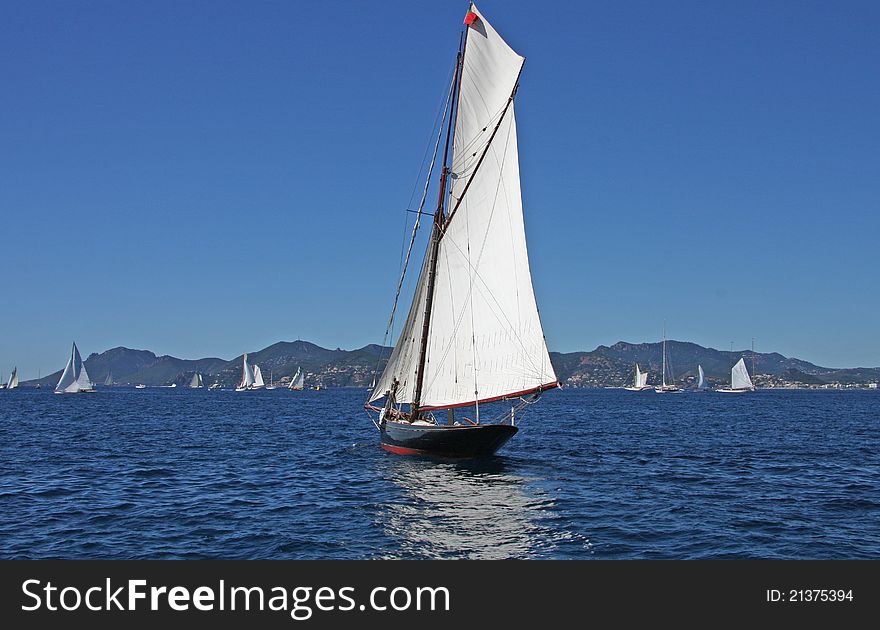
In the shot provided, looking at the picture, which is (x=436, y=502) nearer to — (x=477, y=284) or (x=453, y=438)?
(x=453, y=438)

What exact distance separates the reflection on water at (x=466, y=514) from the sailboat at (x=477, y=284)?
398 cm

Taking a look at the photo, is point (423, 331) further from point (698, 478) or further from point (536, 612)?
point (536, 612)

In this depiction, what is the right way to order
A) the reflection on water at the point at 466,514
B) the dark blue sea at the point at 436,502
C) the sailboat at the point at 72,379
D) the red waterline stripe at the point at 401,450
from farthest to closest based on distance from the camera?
1. the sailboat at the point at 72,379
2. the red waterline stripe at the point at 401,450
3. the dark blue sea at the point at 436,502
4. the reflection on water at the point at 466,514

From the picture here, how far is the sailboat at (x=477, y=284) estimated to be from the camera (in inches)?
1590

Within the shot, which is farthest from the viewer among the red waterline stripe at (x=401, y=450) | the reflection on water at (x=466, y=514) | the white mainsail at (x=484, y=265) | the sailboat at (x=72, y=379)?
the sailboat at (x=72, y=379)

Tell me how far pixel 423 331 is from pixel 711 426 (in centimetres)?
5116

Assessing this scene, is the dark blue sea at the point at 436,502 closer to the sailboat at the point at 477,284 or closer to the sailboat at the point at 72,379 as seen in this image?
the sailboat at the point at 477,284

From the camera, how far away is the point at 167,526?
82.5ft

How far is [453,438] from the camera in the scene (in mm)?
40438

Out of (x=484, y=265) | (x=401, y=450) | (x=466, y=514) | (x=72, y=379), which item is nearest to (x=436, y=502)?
(x=466, y=514)

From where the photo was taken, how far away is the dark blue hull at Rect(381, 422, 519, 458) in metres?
40.1

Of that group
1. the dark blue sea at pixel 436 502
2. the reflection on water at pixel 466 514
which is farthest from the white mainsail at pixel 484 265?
the reflection on water at pixel 466 514

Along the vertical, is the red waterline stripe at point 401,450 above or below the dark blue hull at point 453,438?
below

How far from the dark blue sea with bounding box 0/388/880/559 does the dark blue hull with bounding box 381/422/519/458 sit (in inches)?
37.6
